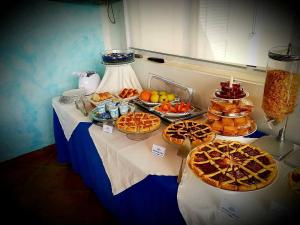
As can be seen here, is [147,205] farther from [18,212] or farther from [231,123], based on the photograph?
[18,212]

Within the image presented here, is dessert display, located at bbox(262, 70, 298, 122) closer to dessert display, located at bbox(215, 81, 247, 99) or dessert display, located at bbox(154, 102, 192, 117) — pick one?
dessert display, located at bbox(215, 81, 247, 99)

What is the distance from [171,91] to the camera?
152cm

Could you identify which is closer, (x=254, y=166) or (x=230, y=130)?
(x=254, y=166)

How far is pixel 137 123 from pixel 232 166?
51 cm

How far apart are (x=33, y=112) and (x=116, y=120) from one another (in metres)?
1.14

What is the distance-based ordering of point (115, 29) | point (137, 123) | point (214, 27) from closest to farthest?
point (137, 123)
point (214, 27)
point (115, 29)

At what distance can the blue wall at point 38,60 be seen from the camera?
1.75 meters

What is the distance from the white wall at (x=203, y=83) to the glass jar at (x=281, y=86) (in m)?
0.12

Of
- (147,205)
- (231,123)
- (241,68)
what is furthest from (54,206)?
(241,68)

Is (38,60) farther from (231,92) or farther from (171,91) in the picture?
(231,92)

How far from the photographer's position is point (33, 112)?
1964 millimetres

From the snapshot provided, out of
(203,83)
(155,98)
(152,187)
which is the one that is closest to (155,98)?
(155,98)

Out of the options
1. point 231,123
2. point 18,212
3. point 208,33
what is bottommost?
point 18,212

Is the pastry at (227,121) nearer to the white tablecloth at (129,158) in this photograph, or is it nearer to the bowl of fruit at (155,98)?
the white tablecloth at (129,158)
